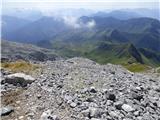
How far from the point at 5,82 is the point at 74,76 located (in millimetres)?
6824

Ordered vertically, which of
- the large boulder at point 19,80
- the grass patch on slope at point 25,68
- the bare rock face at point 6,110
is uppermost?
the bare rock face at point 6,110

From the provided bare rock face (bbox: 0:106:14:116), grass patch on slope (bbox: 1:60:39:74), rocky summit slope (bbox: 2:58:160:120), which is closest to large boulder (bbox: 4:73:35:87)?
rocky summit slope (bbox: 2:58:160:120)

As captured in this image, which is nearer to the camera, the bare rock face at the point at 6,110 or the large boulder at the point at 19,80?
the bare rock face at the point at 6,110

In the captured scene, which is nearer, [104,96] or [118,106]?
[118,106]

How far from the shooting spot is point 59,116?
20141mm

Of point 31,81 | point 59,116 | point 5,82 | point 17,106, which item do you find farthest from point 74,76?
point 59,116

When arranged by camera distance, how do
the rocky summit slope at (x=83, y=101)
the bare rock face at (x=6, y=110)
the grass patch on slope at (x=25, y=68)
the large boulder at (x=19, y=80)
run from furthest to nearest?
1. the grass patch on slope at (x=25, y=68)
2. the large boulder at (x=19, y=80)
3. the bare rock face at (x=6, y=110)
4. the rocky summit slope at (x=83, y=101)

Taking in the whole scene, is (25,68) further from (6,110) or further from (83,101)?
(83,101)

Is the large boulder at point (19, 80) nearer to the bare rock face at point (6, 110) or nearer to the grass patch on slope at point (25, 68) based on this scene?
the grass patch on slope at point (25, 68)

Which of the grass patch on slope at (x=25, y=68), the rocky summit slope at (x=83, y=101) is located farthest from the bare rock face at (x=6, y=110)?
the grass patch on slope at (x=25, y=68)

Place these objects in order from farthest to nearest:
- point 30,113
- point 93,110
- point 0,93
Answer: point 0,93 < point 30,113 < point 93,110

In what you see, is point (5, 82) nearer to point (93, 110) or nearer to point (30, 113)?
point (30, 113)

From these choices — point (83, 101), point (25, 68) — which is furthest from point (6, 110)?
point (25, 68)

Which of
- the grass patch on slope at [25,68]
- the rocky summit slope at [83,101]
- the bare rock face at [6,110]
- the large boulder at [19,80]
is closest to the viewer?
the rocky summit slope at [83,101]
